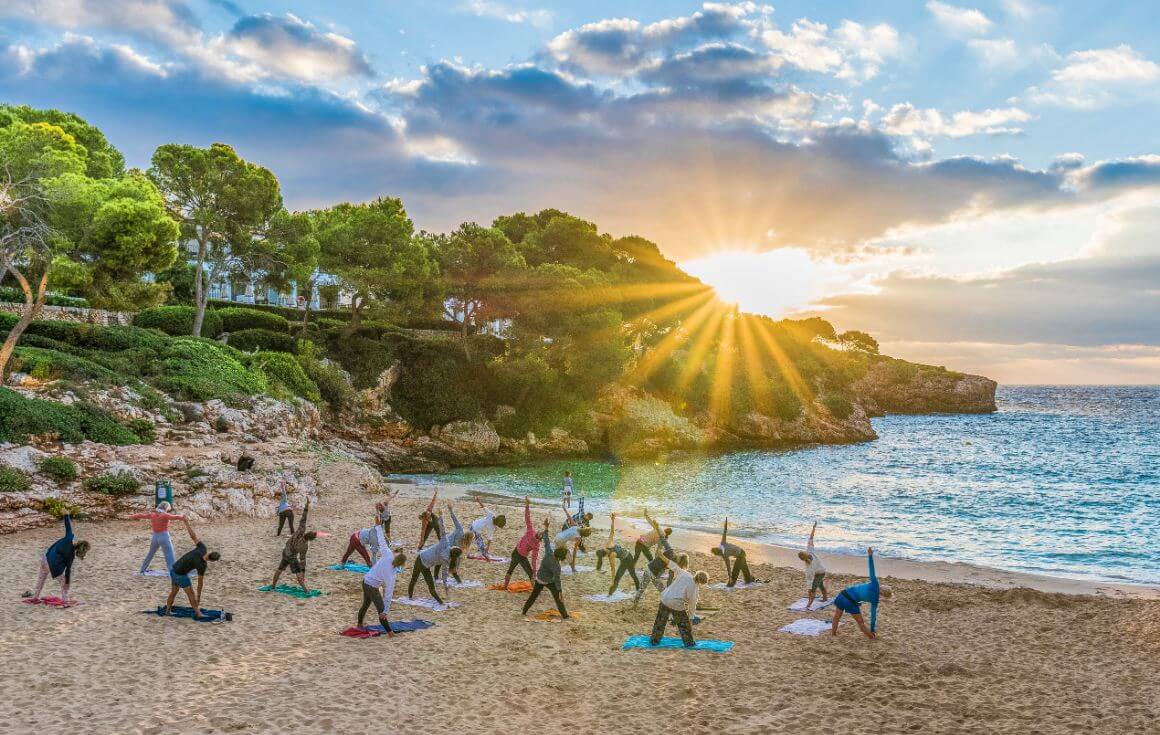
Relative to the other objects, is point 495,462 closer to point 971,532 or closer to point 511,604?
point 971,532

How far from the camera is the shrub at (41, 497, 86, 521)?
2062cm

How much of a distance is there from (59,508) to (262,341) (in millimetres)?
26258

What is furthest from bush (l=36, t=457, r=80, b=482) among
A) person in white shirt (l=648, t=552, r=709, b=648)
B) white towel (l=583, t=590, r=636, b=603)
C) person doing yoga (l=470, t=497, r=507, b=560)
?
person in white shirt (l=648, t=552, r=709, b=648)

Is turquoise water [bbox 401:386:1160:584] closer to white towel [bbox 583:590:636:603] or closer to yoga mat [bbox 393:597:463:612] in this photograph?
white towel [bbox 583:590:636:603]

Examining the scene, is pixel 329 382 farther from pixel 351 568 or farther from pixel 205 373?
pixel 351 568

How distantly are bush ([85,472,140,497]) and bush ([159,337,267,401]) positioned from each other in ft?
30.0

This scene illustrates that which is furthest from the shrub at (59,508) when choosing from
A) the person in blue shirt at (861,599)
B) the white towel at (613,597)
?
the person in blue shirt at (861,599)

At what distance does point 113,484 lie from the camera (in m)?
22.2

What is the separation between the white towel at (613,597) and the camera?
1602 centimetres

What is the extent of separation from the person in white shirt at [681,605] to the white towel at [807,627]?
7.93 feet

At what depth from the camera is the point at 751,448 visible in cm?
6291

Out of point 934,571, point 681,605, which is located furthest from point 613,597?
point 934,571

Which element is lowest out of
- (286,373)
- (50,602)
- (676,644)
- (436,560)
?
(50,602)

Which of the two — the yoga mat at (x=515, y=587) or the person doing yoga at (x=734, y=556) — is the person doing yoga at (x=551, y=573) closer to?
the yoga mat at (x=515, y=587)
